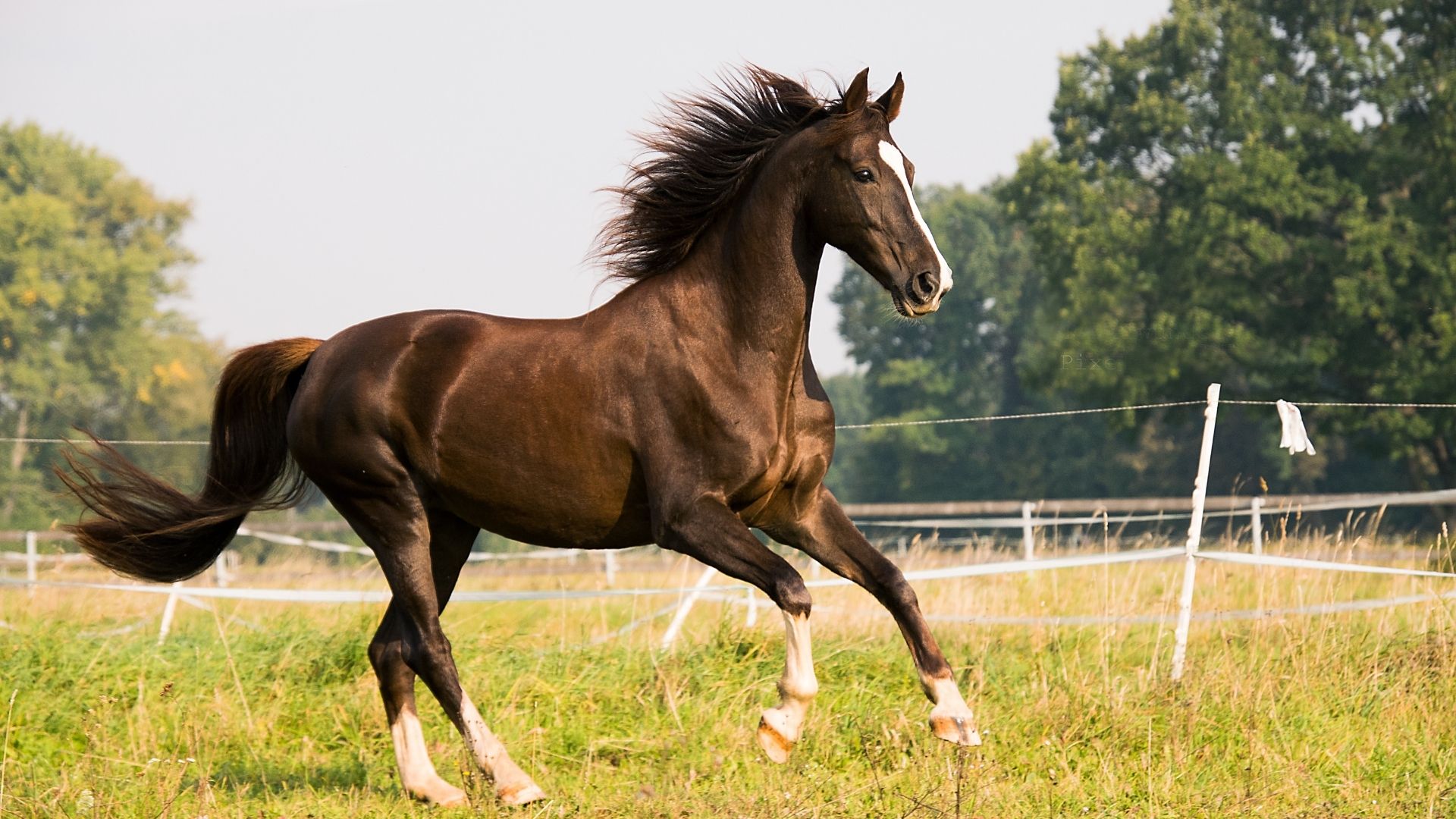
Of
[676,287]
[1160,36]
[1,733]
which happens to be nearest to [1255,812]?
[676,287]

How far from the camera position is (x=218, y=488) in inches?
233

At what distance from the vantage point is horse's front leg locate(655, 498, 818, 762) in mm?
4273

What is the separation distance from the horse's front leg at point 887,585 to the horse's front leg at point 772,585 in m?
0.27

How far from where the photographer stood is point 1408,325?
1024 inches

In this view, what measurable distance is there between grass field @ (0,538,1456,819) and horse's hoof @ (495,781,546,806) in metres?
0.06

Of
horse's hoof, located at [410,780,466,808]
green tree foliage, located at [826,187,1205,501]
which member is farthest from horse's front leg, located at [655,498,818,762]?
green tree foliage, located at [826,187,1205,501]

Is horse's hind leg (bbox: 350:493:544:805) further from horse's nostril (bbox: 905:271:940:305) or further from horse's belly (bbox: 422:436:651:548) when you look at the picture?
horse's nostril (bbox: 905:271:940:305)

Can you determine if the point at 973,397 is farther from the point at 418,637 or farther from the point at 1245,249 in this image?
the point at 418,637

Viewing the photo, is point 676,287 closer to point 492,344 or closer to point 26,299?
point 492,344

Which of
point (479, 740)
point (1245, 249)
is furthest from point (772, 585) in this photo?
point (1245, 249)

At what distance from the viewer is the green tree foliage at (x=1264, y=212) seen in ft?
83.9

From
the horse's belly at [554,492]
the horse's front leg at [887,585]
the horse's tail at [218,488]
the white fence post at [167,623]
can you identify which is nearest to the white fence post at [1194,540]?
the horse's front leg at [887,585]

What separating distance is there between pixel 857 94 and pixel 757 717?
9.07 ft

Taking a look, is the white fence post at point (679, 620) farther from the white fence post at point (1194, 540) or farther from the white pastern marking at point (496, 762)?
the white fence post at point (1194, 540)
